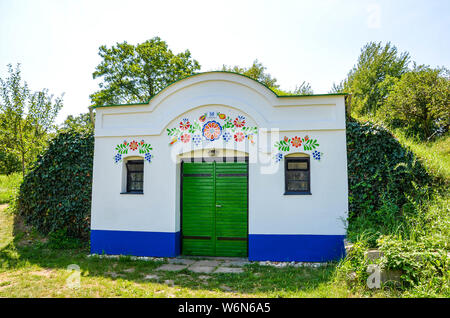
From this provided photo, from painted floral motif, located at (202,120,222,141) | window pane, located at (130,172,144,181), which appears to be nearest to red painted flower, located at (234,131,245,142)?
painted floral motif, located at (202,120,222,141)

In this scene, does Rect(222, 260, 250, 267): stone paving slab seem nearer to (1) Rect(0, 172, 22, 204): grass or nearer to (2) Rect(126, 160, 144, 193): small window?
(2) Rect(126, 160, 144, 193): small window

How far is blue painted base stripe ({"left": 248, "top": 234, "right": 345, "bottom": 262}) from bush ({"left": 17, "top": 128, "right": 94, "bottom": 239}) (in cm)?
485

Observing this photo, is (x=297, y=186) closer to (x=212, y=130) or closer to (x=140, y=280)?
(x=212, y=130)

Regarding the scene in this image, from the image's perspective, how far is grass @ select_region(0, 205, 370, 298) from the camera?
474 cm

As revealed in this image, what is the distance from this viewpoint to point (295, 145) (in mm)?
6738

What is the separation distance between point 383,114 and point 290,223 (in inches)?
470

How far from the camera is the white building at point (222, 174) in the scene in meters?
6.59

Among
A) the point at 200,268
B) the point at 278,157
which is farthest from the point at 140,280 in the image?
the point at 278,157

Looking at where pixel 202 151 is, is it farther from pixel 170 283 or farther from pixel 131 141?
pixel 170 283

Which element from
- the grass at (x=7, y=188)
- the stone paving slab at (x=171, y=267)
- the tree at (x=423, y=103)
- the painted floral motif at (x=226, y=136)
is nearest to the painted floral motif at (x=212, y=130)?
the painted floral motif at (x=226, y=136)

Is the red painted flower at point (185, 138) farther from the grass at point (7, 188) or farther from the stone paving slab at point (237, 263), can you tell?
the grass at point (7, 188)

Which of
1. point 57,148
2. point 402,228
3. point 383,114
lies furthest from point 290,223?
point 383,114

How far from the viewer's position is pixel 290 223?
6609 millimetres

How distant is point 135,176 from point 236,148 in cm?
284
